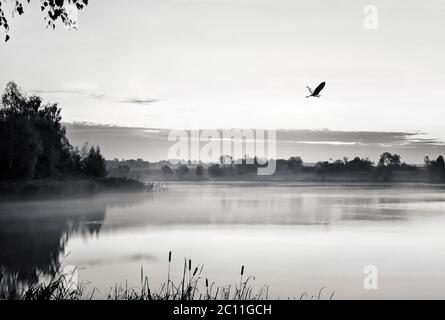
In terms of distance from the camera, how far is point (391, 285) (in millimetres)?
13172

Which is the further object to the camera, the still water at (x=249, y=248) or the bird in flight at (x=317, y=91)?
the still water at (x=249, y=248)

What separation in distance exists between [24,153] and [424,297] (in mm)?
31195

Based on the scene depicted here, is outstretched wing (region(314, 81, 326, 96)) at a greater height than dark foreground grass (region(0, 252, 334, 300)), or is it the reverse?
outstretched wing (region(314, 81, 326, 96))

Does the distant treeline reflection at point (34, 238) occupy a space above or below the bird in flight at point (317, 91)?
below

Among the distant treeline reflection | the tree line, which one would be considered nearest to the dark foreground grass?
the distant treeline reflection

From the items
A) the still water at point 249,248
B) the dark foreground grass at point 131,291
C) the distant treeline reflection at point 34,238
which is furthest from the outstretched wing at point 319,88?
the still water at point 249,248

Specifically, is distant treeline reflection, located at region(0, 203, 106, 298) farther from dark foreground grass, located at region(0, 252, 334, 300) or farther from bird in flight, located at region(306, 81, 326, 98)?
bird in flight, located at region(306, 81, 326, 98)

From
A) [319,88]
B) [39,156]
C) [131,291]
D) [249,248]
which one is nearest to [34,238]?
[249,248]

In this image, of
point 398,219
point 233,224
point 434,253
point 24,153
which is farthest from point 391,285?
point 24,153

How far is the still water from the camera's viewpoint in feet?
43.8

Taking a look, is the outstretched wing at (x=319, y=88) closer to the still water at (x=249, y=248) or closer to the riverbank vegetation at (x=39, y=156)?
the still water at (x=249, y=248)

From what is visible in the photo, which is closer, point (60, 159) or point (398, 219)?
point (398, 219)

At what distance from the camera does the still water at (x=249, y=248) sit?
1336 cm
